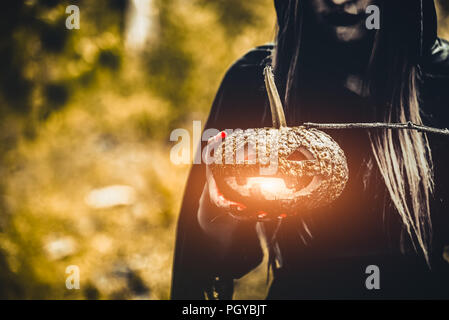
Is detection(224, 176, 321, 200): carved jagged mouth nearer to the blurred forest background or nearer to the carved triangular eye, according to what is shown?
the carved triangular eye

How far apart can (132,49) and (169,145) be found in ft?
1.68

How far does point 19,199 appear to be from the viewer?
1.66m

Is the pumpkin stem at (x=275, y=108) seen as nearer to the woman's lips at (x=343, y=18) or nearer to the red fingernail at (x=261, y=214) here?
the red fingernail at (x=261, y=214)

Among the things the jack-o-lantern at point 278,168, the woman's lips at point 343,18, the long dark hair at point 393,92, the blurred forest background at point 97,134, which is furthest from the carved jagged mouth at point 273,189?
the blurred forest background at point 97,134

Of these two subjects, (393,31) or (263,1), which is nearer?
(393,31)

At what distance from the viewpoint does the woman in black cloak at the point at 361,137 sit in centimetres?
89

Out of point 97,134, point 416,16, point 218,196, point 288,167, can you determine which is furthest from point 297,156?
point 97,134

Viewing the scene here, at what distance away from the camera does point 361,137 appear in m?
0.92

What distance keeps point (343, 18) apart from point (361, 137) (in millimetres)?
320

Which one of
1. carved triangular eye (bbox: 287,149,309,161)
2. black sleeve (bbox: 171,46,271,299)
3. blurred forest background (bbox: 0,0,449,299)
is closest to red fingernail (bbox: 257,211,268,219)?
carved triangular eye (bbox: 287,149,309,161)

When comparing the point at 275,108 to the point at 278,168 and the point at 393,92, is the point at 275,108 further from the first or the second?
the point at 393,92

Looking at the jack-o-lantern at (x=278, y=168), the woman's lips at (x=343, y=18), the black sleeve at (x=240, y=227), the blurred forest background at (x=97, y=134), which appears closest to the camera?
the jack-o-lantern at (x=278, y=168)

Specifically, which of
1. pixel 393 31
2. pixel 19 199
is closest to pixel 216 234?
pixel 393 31
